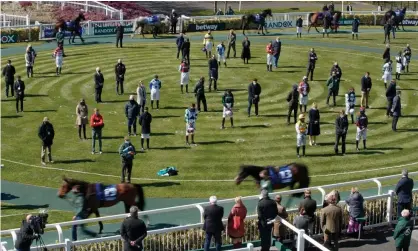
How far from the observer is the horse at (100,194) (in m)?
18.4

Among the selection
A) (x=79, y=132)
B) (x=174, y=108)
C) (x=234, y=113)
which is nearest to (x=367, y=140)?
(x=234, y=113)

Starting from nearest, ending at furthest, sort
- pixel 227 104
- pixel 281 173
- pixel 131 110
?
pixel 281 173
pixel 131 110
pixel 227 104

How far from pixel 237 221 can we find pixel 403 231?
11.5 ft

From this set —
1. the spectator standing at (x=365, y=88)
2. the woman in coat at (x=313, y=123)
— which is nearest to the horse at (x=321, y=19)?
the spectator standing at (x=365, y=88)

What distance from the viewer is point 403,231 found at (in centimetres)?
1659

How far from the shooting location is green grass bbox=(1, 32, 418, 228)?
24359 millimetres

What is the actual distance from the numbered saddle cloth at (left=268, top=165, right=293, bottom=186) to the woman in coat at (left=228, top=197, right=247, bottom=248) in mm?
2713

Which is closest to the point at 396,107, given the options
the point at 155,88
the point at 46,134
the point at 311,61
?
the point at 311,61

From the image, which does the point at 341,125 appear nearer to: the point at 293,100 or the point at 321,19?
the point at 293,100

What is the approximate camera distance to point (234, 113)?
102ft

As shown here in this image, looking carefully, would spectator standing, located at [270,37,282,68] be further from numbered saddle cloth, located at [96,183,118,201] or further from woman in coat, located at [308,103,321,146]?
numbered saddle cloth, located at [96,183,118,201]

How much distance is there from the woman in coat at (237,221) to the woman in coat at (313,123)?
973 cm

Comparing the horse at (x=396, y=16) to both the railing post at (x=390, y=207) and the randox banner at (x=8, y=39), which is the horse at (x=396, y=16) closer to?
the randox banner at (x=8, y=39)

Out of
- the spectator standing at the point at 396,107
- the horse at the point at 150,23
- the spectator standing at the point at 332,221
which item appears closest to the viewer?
the spectator standing at the point at 332,221
